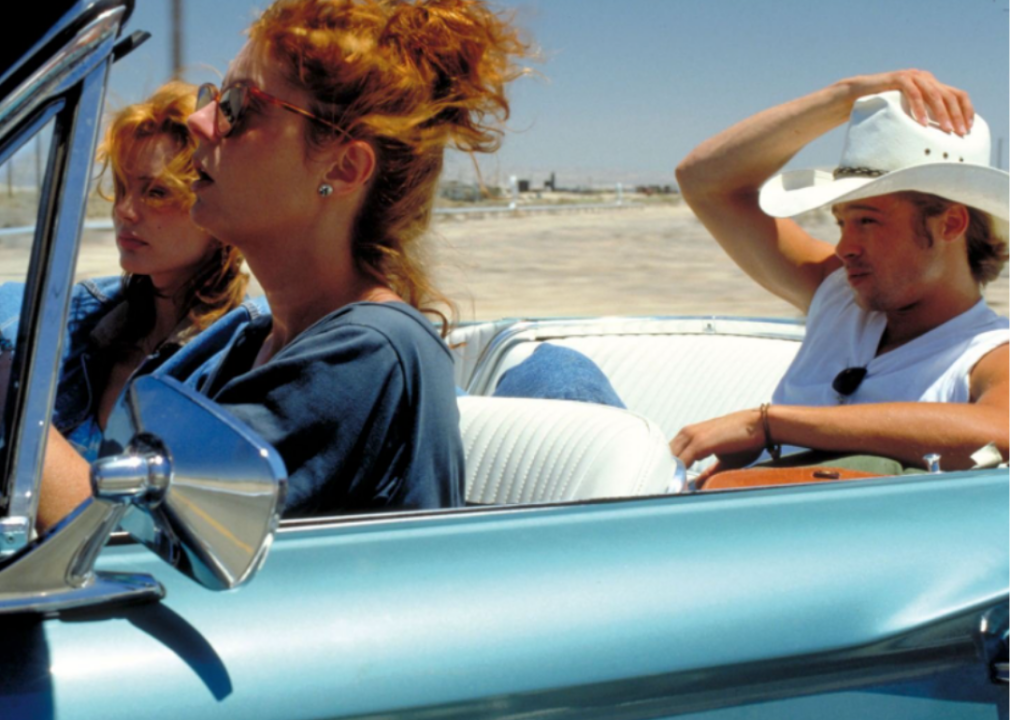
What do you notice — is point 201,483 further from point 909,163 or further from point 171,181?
point 909,163

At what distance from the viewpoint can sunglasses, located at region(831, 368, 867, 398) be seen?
8.47 ft

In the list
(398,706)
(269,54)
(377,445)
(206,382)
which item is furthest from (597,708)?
(269,54)

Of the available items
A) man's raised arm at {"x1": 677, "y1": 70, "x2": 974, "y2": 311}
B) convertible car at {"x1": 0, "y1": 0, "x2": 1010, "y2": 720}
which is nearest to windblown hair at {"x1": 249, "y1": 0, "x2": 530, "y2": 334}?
convertible car at {"x1": 0, "y1": 0, "x2": 1010, "y2": 720}

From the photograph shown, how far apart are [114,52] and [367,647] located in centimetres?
54

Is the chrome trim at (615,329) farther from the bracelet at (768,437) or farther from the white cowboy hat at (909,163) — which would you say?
the bracelet at (768,437)

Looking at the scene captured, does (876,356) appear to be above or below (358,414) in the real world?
below

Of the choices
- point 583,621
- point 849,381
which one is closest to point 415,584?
point 583,621

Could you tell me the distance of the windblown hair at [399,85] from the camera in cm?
168

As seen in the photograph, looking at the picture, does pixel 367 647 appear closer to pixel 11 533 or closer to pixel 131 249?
pixel 11 533

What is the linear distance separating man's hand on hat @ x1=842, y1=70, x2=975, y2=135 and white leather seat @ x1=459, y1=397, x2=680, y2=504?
1.06 metres

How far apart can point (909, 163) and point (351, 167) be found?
133 centimetres

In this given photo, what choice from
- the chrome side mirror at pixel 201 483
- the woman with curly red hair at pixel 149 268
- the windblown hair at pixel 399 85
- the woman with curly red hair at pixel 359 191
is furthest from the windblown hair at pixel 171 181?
the chrome side mirror at pixel 201 483

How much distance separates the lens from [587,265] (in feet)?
33.7

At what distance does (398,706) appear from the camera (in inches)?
41.5
